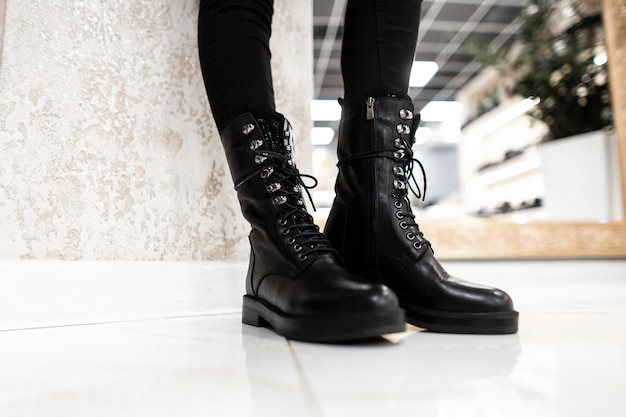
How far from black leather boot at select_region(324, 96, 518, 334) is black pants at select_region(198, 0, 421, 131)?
0.04 meters

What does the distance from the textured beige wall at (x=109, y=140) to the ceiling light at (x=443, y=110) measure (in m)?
1.17

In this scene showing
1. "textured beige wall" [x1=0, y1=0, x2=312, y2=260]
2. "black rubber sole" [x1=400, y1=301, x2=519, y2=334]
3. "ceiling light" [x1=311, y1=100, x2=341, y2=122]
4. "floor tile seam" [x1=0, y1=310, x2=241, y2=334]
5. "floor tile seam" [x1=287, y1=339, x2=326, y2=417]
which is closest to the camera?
"floor tile seam" [x1=287, y1=339, x2=326, y2=417]

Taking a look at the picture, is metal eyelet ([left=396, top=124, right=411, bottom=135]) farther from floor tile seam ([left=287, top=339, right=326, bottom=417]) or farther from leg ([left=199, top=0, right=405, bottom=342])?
floor tile seam ([left=287, top=339, right=326, bottom=417])

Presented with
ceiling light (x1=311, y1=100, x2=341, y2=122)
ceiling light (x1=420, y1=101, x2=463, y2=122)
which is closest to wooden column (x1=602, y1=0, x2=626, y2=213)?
ceiling light (x1=420, y1=101, x2=463, y2=122)

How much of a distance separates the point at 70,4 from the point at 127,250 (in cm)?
53

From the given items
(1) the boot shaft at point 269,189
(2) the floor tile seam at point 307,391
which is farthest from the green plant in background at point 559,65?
(2) the floor tile seam at point 307,391

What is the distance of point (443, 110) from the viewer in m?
2.21

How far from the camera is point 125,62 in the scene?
105 cm

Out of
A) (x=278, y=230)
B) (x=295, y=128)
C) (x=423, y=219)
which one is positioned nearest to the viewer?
(x=278, y=230)

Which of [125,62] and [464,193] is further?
[464,193]

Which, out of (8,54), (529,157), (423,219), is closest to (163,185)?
(8,54)

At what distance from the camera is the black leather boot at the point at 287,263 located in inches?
22.7

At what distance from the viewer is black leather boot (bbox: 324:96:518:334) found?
699mm

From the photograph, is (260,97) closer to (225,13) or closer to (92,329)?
(225,13)
